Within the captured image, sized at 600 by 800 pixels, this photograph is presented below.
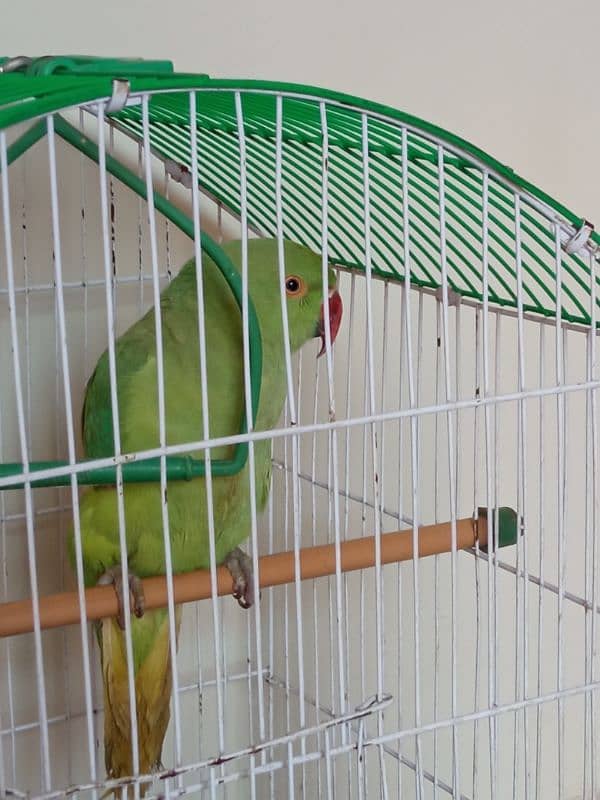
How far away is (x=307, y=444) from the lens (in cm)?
114

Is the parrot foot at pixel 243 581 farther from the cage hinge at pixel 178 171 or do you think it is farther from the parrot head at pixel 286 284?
the cage hinge at pixel 178 171

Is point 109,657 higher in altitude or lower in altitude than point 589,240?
lower

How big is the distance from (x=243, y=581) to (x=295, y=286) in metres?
0.25

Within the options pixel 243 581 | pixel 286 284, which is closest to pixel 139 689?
pixel 243 581

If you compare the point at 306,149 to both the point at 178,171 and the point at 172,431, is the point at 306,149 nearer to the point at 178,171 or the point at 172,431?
the point at 178,171

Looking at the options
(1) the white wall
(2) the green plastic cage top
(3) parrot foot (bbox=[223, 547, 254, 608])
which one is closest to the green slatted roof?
(2) the green plastic cage top

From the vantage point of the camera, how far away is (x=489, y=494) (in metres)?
0.72

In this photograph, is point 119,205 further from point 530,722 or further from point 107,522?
point 530,722

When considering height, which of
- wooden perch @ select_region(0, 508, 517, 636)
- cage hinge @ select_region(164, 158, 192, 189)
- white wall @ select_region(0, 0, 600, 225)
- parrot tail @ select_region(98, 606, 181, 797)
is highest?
white wall @ select_region(0, 0, 600, 225)

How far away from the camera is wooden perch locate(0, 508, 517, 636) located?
25.4 inches

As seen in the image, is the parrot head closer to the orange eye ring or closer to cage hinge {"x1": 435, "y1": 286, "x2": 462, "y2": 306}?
the orange eye ring

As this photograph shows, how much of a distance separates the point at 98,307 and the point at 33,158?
16 cm

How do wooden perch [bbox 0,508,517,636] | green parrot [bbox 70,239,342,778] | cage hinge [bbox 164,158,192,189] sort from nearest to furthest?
wooden perch [bbox 0,508,517,636] → green parrot [bbox 70,239,342,778] → cage hinge [bbox 164,158,192,189]

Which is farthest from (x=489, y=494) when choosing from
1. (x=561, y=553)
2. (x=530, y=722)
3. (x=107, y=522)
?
(x=530, y=722)
